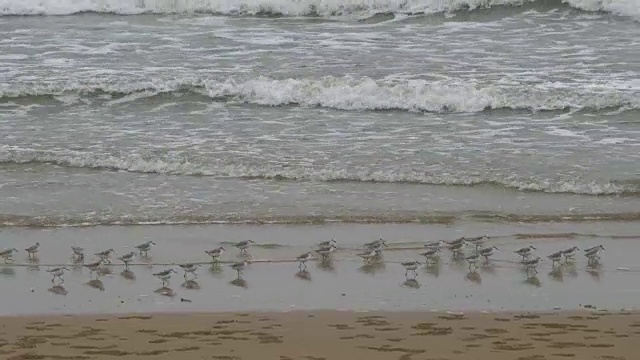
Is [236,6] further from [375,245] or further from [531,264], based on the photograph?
[531,264]

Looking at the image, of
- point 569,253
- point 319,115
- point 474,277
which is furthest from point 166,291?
point 319,115

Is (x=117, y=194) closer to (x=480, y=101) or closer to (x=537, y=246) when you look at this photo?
(x=537, y=246)

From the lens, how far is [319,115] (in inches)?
634

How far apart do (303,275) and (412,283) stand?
1.00 m

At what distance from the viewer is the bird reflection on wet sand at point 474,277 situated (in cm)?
920

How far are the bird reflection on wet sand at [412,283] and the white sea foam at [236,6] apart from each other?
15756 mm

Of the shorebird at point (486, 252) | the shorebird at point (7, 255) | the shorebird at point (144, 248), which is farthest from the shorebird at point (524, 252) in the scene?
the shorebird at point (7, 255)

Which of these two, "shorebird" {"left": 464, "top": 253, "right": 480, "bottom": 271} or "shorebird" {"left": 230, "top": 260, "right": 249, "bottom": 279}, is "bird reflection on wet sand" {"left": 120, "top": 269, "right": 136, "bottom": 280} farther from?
"shorebird" {"left": 464, "top": 253, "right": 480, "bottom": 271}

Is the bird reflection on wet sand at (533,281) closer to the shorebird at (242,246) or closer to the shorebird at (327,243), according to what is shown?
the shorebird at (327,243)

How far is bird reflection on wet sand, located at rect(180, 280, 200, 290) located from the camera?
9094mm

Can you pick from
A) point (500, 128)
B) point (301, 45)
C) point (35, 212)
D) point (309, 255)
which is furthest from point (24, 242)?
point (301, 45)

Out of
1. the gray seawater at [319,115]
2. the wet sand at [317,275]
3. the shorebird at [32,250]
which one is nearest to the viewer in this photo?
the wet sand at [317,275]

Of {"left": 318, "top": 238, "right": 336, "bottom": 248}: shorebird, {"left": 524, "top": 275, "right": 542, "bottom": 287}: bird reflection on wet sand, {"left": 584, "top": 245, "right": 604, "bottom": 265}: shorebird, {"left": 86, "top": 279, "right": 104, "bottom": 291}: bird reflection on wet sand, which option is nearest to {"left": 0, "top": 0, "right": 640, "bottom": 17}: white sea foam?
{"left": 318, "top": 238, "right": 336, "bottom": 248}: shorebird

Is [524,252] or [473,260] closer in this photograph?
[473,260]
